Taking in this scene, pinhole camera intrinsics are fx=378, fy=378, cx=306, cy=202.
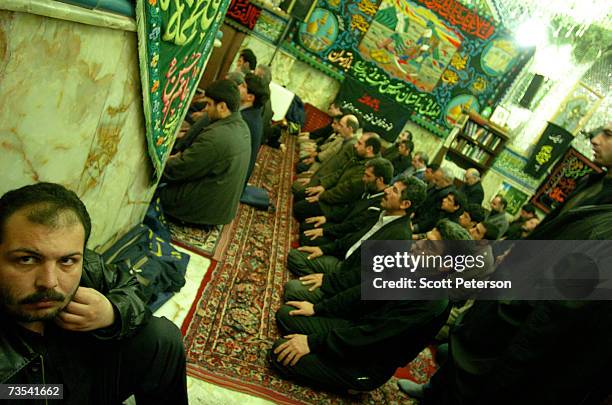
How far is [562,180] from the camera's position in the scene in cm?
776

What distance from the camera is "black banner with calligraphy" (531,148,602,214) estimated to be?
7324 mm

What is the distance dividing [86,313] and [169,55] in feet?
3.66

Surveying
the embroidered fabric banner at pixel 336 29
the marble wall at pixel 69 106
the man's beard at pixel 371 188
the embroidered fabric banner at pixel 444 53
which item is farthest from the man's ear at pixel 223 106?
the embroidered fabric banner at pixel 444 53

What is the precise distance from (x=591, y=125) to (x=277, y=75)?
6.37 m

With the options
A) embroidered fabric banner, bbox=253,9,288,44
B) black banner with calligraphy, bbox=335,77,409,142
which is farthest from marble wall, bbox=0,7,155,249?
black banner with calligraphy, bbox=335,77,409,142

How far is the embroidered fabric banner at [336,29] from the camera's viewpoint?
7422 millimetres

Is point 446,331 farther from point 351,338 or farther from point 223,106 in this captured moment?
point 223,106

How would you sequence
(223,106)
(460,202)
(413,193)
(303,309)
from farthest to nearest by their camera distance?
1. (460,202)
2. (223,106)
3. (413,193)
4. (303,309)

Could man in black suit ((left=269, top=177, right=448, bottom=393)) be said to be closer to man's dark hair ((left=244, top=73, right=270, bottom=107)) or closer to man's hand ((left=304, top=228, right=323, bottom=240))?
man's hand ((left=304, top=228, right=323, bottom=240))

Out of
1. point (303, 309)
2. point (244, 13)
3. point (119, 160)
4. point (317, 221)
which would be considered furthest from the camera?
point (244, 13)

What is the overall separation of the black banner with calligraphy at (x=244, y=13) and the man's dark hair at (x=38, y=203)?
6.39 meters

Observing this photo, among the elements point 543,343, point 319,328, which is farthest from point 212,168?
point 543,343

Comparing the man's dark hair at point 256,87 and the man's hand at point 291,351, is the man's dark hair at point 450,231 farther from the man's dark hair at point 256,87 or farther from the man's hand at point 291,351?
the man's dark hair at point 256,87

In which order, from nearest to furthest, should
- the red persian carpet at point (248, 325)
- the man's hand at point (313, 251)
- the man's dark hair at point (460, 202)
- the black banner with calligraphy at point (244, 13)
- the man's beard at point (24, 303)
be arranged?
the man's beard at point (24, 303)
the red persian carpet at point (248, 325)
the man's hand at point (313, 251)
the man's dark hair at point (460, 202)
the black banner with calligraphy at point (244, 13)
